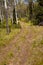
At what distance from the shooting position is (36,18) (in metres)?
30.3

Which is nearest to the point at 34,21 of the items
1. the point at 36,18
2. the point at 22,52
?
the point at 36,18

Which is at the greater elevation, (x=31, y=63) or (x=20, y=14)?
(x=31, y=63)

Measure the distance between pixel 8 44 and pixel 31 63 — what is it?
5.56 meters

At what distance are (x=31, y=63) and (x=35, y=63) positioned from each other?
28 cm

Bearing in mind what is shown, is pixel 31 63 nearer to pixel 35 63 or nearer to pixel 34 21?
pixel 35 63

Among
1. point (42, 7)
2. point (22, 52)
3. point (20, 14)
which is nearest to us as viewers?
point (22, 52)

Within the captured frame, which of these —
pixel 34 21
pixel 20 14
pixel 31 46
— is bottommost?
pixel 20 14

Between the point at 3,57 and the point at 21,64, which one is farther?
the point at 3,57

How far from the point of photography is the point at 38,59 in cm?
1238

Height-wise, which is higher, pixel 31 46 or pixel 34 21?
pixel 31 46

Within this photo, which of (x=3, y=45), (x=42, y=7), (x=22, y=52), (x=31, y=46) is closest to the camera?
(x=22, y=52)

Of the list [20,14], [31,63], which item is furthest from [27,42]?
[20,14]

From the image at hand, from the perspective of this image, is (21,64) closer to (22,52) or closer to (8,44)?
(22,52)

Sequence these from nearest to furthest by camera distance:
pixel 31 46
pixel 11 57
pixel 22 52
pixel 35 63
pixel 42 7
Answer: pixel 35 63
pixel 11 57
pixel 22 52
pixel 31 46
pixel 42 7
